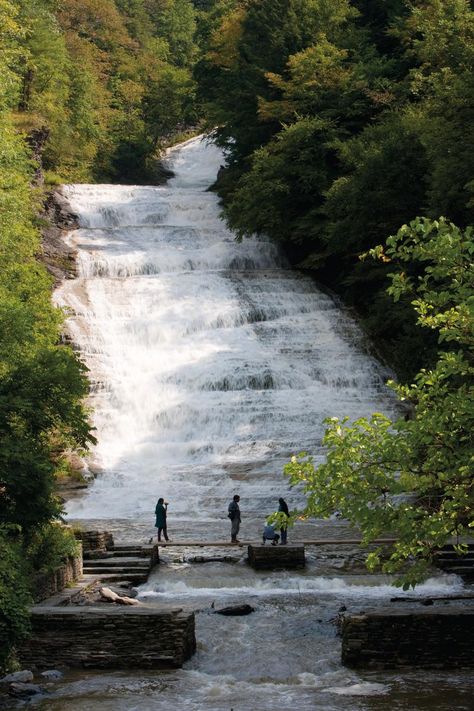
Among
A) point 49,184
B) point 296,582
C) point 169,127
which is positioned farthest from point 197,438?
point 169,127

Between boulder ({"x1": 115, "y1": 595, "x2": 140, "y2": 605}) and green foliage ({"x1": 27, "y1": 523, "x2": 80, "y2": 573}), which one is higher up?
green foliage ({"x1": 27, "y1": 523, "x2": 80, "y2": 573})

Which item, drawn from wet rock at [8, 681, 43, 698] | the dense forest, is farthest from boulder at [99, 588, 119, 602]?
wet rock at [8, 681, 43, 698]

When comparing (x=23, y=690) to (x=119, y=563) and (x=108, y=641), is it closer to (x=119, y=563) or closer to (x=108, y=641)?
(x=108, y=641)

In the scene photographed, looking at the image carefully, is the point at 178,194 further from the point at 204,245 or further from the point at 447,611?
the point at 447,611

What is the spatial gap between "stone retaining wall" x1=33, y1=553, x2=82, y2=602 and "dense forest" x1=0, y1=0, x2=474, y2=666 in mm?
277

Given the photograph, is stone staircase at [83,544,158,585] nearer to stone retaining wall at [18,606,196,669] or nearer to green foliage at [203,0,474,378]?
stone retaining wall at [18,606,196,669]

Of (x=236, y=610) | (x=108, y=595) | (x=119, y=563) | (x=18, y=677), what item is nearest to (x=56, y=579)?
(x=108, y=595)

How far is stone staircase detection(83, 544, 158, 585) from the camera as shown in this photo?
55.5 feet

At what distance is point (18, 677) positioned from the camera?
12336 mm

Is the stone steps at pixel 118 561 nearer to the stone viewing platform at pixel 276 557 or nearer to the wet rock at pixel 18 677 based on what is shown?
the stone viewing platform at pixel 276 557

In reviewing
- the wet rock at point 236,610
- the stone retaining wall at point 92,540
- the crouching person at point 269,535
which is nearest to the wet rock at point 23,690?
the wet rock at point 236,610

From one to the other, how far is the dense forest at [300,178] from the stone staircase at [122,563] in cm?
135

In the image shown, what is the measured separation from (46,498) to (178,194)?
119 ft

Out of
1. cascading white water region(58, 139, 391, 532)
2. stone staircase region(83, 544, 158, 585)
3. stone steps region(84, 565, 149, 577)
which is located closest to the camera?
stone staircase region(83, 544, 158, 585)
